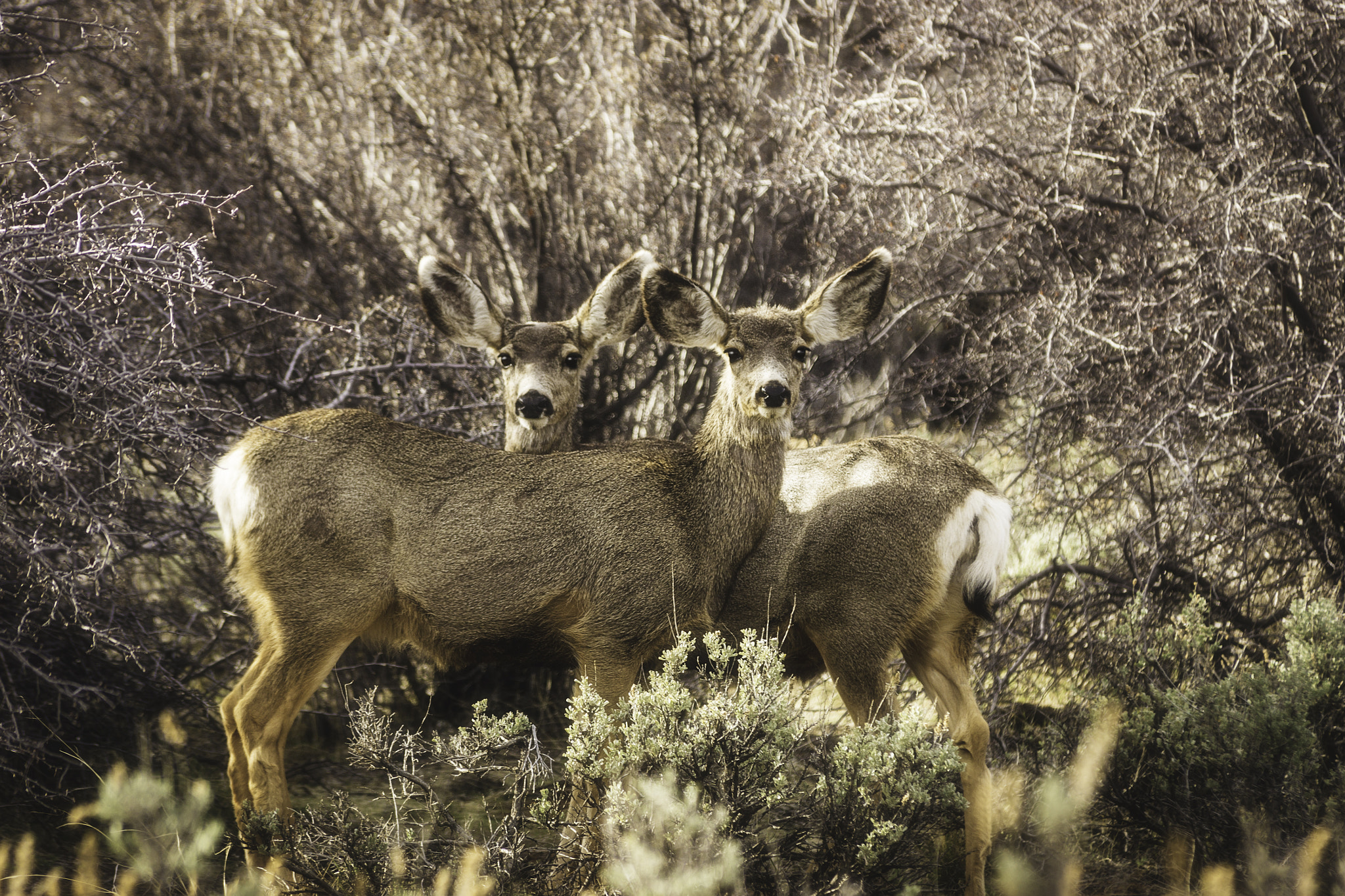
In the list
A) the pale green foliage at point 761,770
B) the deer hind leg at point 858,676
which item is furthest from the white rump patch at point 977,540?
the pale green foliage at point 761,770

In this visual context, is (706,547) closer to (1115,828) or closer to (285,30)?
(1115,828)

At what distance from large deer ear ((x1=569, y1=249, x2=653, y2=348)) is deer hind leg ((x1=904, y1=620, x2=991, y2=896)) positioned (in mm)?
2088

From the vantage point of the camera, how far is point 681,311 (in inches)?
195

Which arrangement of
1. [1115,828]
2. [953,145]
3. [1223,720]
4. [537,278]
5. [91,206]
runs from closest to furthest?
[1223,720] < [1115,828] < [953,145] < [91,206] < [537,278]

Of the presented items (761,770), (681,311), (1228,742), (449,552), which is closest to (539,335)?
(681,311)

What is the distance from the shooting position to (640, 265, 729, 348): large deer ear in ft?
15.9

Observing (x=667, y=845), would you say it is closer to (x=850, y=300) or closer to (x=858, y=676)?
(x=858, y=676)

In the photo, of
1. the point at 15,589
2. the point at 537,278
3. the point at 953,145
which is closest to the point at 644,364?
the point at 537,278

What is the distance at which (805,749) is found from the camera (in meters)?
5.52

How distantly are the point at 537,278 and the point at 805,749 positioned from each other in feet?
11.1

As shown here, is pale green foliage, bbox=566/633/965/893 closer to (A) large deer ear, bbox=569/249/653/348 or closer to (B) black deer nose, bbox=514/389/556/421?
(B) black deer nose, bbox=514/389/556/421

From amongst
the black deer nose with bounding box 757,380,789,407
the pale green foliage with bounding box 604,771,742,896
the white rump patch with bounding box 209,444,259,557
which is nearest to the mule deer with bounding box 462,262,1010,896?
the black deer nose with bounding box 757,380,789,407

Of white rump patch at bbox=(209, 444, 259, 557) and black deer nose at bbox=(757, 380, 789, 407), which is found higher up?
black deer nose at bbox=(757, 380, 789, 407)

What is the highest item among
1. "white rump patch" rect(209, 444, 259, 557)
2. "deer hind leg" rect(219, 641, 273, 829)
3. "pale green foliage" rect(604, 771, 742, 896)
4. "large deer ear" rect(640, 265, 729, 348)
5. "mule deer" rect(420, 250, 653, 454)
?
"large deer ear" rect(640, 265, 729, 348)
